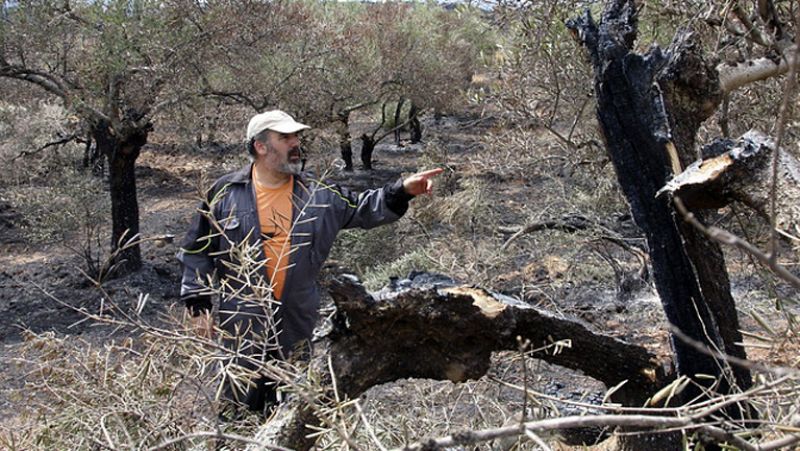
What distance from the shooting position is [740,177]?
2533mm

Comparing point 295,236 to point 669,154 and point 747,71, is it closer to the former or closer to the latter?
point 669,154

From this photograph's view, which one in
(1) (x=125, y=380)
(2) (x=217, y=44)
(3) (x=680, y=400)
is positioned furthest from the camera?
(2) (x=217, y=44)

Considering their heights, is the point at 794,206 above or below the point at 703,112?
below

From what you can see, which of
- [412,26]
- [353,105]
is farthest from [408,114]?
[353,105]

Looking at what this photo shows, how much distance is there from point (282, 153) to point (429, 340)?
1.17m

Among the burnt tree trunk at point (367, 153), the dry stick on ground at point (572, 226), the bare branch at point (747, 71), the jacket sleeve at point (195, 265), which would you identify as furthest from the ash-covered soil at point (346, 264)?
the burnt tree trunk at point (367, 153)

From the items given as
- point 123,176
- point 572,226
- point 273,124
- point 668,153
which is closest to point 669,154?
point 668,153

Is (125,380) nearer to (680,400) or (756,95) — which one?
(680,400)

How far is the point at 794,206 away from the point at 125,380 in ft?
7.30

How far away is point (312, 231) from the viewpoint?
357cm

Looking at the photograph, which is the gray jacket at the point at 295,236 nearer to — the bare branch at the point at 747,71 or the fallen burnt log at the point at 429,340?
the fallen burnt log at the point at 429,340

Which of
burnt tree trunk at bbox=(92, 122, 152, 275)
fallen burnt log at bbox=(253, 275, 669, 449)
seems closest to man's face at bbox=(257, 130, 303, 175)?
fallen burnt log at bbox=(253, 275, 669, 449)

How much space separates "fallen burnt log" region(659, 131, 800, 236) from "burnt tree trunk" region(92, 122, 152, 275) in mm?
6984

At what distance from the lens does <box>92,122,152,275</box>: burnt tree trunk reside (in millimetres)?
8641
